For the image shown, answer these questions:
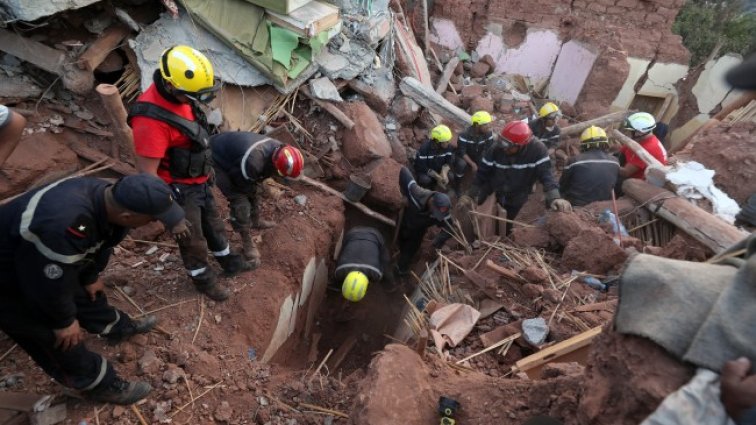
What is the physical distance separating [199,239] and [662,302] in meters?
3.39

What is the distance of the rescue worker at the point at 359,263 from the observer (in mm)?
4645

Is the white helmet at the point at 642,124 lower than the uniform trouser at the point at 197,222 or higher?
higher

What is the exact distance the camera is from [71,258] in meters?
2.35

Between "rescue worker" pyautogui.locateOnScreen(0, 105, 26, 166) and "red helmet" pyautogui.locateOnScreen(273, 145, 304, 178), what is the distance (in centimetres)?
198

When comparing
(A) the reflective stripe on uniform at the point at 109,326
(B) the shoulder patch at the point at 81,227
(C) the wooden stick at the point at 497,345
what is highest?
(B) the shoulder patch at the point at 81,227

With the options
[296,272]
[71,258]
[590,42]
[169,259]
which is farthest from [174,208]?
[590,42]

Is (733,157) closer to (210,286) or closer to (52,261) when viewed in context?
(210,286)

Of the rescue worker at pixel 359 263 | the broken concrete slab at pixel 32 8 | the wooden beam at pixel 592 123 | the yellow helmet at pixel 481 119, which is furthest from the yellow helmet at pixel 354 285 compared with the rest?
the wooden beam at pixel 592 123

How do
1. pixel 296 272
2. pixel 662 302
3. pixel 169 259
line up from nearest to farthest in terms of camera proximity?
pixel 662 302 → pixel 169 259 → pixel 296 272

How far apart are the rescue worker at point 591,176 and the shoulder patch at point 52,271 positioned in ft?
19.4

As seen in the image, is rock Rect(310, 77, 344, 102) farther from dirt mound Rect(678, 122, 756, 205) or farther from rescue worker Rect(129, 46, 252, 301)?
dirt mound Rect(678, 122, 756, 205)

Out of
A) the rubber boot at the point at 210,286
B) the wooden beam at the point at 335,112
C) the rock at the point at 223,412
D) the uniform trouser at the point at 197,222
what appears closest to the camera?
the rock at the point at 223,412

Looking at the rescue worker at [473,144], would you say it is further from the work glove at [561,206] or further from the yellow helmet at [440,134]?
the work glove at [561,206]

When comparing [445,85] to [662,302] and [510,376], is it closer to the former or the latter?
[510,376]
